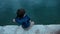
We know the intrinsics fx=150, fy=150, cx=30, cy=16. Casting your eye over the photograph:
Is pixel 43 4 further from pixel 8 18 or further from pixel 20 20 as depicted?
pixel 20 20

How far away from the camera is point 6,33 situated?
4.53ft

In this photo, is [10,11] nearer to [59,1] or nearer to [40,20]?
[40,20]

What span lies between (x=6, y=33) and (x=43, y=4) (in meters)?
0.63

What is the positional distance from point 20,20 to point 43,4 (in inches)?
22.1

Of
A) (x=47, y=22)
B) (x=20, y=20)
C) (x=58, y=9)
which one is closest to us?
(x=20, y=20)

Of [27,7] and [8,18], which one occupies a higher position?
[27,7]

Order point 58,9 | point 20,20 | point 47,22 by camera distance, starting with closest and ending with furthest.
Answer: point 20,20 → point 47,22 → point 58,9

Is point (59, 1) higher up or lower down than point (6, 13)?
higher up

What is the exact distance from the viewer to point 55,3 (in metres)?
1.79

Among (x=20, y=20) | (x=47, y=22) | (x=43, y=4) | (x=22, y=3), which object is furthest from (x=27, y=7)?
(x=20, y=20)

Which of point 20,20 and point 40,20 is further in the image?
point 40,20

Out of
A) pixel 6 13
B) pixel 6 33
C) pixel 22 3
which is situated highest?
pixel 22 3

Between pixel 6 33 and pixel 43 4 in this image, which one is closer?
pixel 6 33

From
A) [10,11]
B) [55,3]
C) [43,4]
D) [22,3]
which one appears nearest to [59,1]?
[55,3]
